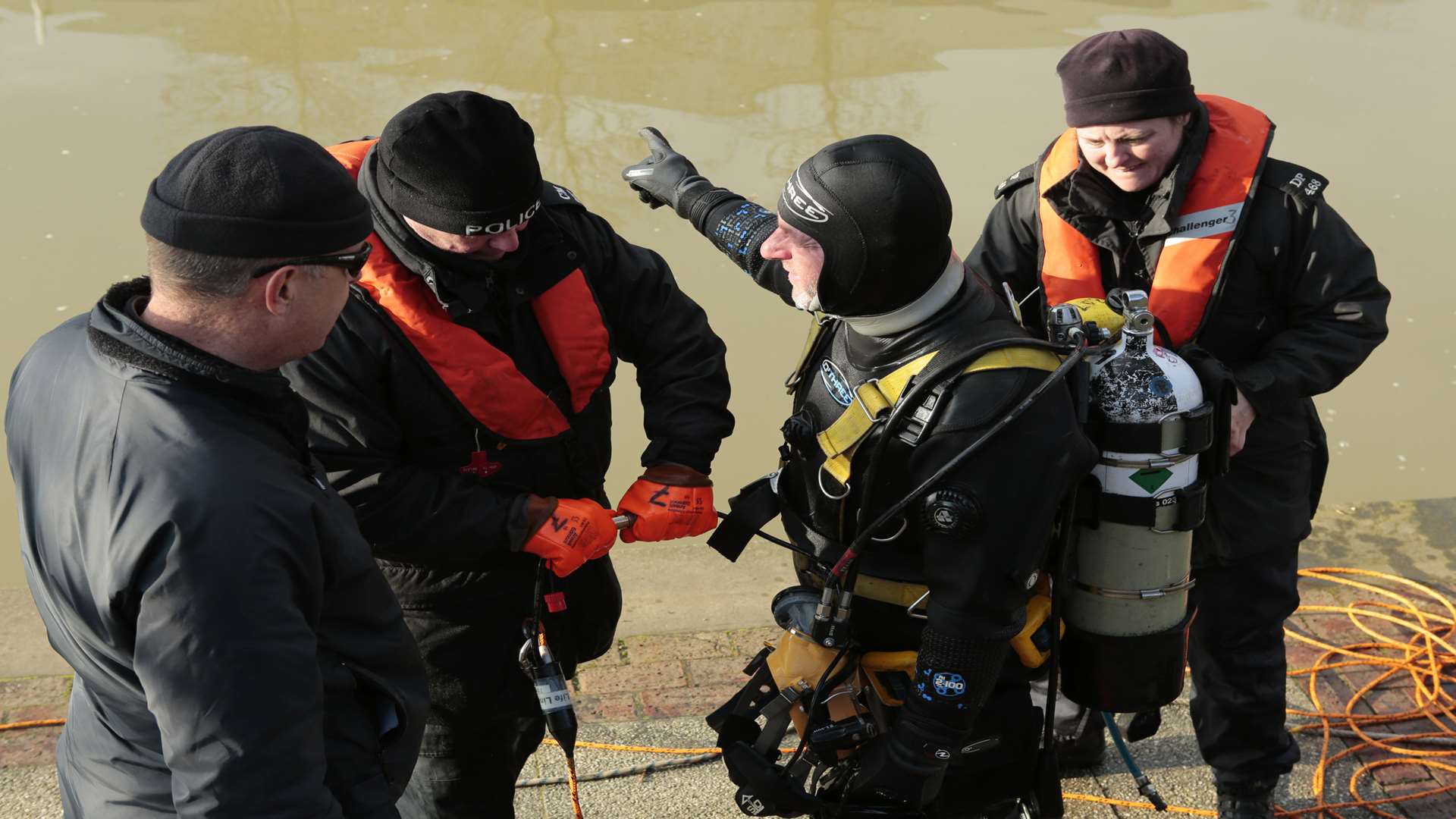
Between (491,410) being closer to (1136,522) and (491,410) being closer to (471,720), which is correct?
(471,720)

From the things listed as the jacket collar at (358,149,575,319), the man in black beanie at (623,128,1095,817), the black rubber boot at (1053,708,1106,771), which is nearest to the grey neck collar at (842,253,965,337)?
the man in black beanie at (623,128,1095,817)

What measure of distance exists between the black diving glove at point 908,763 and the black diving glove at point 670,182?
1.39m

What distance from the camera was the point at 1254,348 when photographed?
10.0 ft

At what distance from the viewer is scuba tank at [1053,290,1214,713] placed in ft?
7.85

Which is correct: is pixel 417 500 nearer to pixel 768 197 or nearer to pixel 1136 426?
pixel 1136 426

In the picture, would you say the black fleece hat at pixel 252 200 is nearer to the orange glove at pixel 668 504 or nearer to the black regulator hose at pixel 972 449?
the black regulator hose at pixel 972 449

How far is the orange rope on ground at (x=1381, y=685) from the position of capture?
362cm

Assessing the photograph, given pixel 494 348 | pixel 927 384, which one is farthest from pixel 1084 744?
pixel 494 348

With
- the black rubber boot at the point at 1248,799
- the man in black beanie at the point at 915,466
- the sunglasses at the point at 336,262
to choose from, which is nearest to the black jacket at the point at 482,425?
the man in black beanie at the point at 915,466

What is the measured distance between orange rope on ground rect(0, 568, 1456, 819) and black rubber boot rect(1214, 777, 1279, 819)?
0.62 feet

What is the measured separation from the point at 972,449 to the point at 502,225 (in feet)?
3.41

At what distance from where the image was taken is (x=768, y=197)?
7062 millimetres

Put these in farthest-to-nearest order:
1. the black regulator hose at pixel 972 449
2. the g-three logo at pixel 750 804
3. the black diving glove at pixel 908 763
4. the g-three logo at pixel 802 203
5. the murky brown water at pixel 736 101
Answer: the murky brown water at pixel 736 101 < the g-three logo at pixel 750 804 < the black diving glove at pixel 908 763 < the g-three logo at pixel 802 203 < the black regulator hose at pixel 972 449

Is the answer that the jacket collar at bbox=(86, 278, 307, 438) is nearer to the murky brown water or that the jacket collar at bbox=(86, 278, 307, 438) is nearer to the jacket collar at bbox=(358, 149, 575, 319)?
the jacket collar at bbox=(358, 149, 575, 319)
